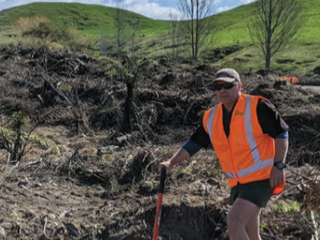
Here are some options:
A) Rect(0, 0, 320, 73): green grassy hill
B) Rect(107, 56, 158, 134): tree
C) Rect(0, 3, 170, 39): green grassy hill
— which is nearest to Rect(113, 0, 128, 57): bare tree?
Rect(0, 0, 320, 73): green grassy hill

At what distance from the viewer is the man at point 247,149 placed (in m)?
3.12

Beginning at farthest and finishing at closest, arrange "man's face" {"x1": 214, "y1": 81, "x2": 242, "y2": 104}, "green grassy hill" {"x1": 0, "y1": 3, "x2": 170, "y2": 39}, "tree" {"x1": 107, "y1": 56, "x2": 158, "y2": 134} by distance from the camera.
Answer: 1. "green grassy hill" {"x1": 0, "y1": 3, "x2": 170, "y2": 39}
2. "tree" {"x1": 107, "y1": 56, "x2": 158, "y2": 134}
3. "man's face" {"x1": 214, "y1": 81, "x2": 242, "y2": 104}

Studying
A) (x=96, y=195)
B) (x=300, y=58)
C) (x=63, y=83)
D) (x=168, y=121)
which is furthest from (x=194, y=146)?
(x=300, y=58)

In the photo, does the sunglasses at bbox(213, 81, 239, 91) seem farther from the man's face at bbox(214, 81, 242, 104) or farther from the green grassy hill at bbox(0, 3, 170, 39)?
the green grassy hill at bbox(0, 3, 170, 39)

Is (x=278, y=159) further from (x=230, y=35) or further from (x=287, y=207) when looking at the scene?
(x=230, y=35)

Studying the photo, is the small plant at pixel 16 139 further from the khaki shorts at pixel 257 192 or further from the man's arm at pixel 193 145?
the khaki shorts at pixel 257 192

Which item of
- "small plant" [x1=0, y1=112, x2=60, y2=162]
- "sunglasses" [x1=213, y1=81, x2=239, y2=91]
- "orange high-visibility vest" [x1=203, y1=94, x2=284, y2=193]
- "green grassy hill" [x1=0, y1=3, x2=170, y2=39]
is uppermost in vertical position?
"green grassy hill" [x1=0, y1=3, x2=170, y2=39]

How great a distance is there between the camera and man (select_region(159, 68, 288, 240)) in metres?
3.12

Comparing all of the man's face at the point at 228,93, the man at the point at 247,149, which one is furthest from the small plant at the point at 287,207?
the man's face at the point at 228,93

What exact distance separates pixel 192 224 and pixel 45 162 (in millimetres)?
2949

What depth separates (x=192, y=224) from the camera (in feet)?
14.9

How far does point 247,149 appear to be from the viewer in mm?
3289

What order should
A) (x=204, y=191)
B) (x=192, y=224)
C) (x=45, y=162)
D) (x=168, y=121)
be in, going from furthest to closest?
(x=168, y=121) < (x=45, y=162) < (x=204, y=191) < (x=192, y=224)

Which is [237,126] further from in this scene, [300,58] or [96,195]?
[300,58]
